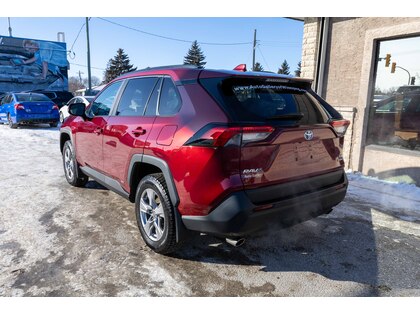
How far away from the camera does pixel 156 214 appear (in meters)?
3.08

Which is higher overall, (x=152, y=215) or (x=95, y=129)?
(x=95, y=129)

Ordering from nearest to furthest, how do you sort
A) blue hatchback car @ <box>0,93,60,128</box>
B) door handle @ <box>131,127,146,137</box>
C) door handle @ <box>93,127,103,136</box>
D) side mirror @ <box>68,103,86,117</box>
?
door handle @ <box>131,127,146,137</box>, door handle @ <box>93,127,103,136</box>, side mirror @ <box>68,103,86,117</box>, blue hatchback car @ <box>0,93,60,128</box>

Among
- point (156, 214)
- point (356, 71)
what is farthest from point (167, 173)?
point (356, 71)

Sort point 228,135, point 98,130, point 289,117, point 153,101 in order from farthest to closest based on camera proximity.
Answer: point 98,130 → point 153,101 → point 289,117 → point 228,135

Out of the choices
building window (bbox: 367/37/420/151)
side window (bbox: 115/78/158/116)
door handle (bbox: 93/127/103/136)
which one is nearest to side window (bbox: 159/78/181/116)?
side window (bbox: 115/78/158/116)

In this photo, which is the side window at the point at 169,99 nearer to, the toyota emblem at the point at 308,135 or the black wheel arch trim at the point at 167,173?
the black wheel arch trim at the point at 167,173

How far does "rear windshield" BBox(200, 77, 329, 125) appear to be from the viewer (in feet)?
8.46

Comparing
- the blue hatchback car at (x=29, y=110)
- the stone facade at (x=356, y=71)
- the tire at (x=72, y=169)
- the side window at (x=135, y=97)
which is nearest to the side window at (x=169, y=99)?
the side window at (x=135, y=97)

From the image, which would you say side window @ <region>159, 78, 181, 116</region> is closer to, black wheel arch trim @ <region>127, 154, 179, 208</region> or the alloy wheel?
black wheel arch trim @ <region>127, 154, 179, 208</region>

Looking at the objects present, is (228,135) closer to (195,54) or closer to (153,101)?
(153,101)

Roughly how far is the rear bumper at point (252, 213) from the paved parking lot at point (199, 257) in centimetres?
19

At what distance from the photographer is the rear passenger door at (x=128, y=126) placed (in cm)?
323

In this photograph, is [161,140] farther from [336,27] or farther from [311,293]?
[336,27]

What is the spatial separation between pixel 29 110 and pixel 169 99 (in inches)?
491
